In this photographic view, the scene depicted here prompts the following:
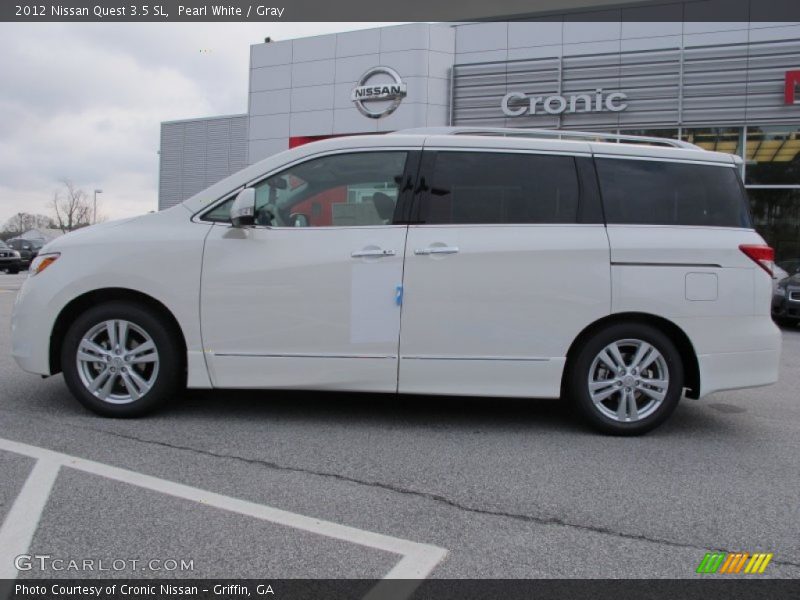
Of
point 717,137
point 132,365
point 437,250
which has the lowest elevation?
point 132,365

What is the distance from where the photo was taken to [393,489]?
11.1ft

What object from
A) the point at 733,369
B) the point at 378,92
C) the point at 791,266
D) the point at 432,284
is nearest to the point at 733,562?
the point at 733,369

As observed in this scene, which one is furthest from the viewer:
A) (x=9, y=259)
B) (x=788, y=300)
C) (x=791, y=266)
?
(x=9, y=259)

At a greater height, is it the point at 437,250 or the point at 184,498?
the point at 437,250

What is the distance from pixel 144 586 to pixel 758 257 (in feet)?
13.3

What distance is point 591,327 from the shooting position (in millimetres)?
4395

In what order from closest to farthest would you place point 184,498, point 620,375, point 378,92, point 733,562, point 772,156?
point 733,562 → point 184,498 → point 620,375 → point 772,156 → point 378,92

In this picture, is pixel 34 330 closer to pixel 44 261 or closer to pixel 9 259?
pixel 44 261

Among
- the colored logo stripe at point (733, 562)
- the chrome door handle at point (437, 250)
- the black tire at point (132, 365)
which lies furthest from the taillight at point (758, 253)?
the black tire at point (132, 365)

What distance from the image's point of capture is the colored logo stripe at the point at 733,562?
2.65 m

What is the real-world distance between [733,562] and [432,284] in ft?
7.47

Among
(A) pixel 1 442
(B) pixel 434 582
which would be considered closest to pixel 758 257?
(B) pixel 434 582

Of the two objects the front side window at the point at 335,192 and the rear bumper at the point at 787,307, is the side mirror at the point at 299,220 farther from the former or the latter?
the rear bumper at the point at 787,307

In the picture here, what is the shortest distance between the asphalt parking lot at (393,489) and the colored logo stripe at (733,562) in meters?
0.04
